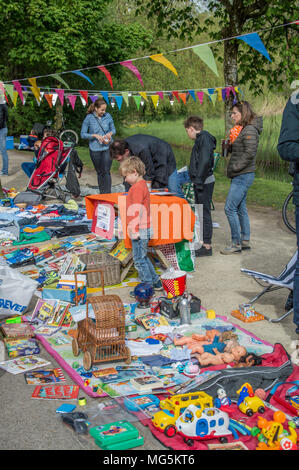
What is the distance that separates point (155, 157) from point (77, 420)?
155 inches

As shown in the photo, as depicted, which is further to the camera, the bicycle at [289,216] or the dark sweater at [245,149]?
the bicycle at [289,216]

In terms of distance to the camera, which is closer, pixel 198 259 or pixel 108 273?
pixel 108 273

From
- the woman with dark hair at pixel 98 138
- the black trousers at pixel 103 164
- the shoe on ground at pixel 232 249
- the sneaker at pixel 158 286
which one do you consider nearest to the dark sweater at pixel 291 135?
the sneaker at pixel 158 286

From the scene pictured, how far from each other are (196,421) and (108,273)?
2.95 meters

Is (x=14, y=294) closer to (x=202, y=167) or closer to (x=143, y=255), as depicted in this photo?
(x=143, y=255)

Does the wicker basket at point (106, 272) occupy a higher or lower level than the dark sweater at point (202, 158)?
lower

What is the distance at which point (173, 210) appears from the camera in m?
5.81

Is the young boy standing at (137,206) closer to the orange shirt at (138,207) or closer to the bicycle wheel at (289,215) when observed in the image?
→ the orange shirt at (138,207)

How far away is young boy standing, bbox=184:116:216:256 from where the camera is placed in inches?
259

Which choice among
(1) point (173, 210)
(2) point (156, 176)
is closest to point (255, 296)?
(1) point (173, 210)

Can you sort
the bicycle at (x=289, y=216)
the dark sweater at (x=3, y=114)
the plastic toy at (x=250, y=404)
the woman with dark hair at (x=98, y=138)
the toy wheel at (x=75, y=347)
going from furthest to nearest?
the dark sweater at (x=3, y=114)
the woman with dark hair at (x=98, y=138)
the bicycle at (x=289, y=216)
the toy wheel at (x=75, y=347)
the plastic toy at (x=250, y=404)

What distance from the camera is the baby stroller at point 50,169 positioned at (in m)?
9.84

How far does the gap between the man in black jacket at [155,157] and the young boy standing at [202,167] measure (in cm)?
29
